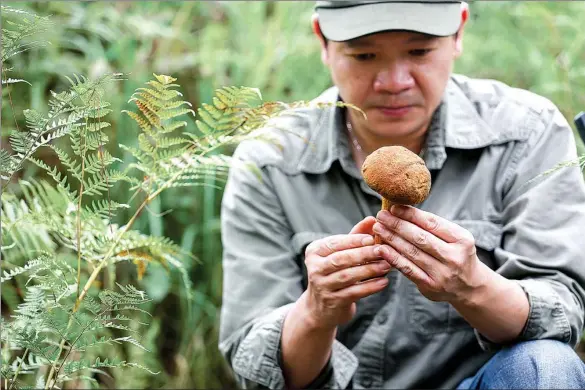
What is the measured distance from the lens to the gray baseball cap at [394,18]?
149 cm

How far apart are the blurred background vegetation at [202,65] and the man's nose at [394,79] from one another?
101cm

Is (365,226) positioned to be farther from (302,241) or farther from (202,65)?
(202,65)

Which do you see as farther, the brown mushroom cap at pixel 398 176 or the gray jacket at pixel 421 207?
the gray jacket at pixel 421 207

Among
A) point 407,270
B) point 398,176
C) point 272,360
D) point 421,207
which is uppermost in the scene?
point 398,176

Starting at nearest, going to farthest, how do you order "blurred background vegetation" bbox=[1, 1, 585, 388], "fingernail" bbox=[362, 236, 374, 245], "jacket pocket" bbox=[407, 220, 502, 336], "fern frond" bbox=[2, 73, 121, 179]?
"fern frond" bbox=[2, 73, 121, 179] → "fingernail" bbox=[362, 236, 374, 245] → "jacket pocket" bbox=[407, 220, 502, 336] → "blurred background vegetation" bbox=[1, 1, 585, 388]

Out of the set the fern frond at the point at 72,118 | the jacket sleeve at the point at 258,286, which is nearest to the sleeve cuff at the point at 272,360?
the jacket sleeve at the point at 258,286

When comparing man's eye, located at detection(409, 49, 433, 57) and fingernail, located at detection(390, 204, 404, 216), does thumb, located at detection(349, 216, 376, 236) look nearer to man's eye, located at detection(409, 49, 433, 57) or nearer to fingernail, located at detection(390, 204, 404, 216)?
fingernail, located at detection(390, 204, 404, 216)

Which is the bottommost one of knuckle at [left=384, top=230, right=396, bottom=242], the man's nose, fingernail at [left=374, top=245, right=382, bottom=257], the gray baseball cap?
fingernail at [left=374, top=245, right=382, bottom=257]

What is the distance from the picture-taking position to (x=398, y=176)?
44.9 inches

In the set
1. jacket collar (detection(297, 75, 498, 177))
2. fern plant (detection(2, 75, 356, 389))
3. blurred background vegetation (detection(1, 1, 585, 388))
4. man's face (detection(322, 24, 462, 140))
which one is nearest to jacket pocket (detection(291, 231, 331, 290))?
jacket collar (detection(297, 75, 498, 177))

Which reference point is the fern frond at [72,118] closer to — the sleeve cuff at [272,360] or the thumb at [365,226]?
the thumb at [365,226]

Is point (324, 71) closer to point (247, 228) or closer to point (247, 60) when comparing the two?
point (247, 60)

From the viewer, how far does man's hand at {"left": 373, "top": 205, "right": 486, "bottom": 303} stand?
1.20 meters

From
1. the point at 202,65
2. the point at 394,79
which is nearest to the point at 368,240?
the point at 394,79
